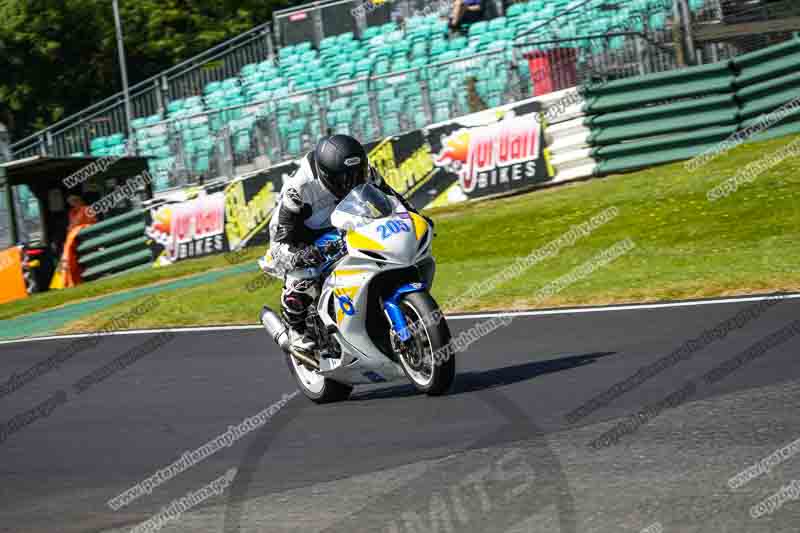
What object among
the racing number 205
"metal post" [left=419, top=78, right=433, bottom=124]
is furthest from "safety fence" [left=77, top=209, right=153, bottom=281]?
the racing number 205

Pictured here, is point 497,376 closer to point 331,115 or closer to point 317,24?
point 331,115

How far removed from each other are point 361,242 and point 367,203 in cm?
28

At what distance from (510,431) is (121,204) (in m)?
20.0

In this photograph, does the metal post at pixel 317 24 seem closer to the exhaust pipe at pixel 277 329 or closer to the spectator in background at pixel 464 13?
the spectator in background at pixel 464 13

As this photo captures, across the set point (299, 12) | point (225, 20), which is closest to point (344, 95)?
point (299, 12)

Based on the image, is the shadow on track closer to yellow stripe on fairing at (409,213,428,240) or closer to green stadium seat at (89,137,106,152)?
yellow stripe on fairing at (409,213,428,240)

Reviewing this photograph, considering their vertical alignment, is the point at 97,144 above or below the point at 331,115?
above

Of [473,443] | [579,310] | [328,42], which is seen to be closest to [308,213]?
[473,443]

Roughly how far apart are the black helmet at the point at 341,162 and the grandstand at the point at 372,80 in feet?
42.1

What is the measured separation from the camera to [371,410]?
8.09 m

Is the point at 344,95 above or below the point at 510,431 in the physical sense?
above

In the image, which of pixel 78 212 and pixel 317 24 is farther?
pixel 317 24

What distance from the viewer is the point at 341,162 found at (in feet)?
26.0

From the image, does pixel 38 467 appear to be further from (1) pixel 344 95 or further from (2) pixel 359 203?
(1) pixel 344 95
